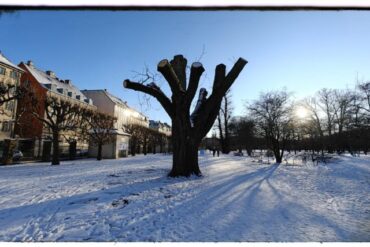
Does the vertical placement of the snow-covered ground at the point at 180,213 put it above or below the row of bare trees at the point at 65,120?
below

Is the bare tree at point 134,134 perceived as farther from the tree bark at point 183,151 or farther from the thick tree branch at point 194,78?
the thick tree branch at point 194,78

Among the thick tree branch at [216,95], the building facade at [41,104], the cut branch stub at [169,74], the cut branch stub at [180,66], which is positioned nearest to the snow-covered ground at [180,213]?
the thick tree branch at [216,95]

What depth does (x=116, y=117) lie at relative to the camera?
32719 millimetres

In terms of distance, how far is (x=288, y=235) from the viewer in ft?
12.5

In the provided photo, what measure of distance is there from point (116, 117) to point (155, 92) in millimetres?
24192

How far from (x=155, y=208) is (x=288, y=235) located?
2.74 meters

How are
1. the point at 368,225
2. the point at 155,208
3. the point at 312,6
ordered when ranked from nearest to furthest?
the point at 312,6, the point at 368,225, the point at 155,208

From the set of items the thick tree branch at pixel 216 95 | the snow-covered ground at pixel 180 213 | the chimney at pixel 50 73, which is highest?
the chimney at pixel 50 73

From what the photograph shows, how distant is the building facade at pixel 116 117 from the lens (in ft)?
99.8

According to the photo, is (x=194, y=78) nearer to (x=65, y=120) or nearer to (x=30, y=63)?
(x=65, y=120)

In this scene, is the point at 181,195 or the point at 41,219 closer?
the point at 41,219

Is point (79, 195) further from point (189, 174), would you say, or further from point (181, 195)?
point (189, 174)

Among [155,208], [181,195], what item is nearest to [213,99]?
[181,195]

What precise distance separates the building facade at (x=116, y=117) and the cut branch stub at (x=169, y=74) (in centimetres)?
2204
